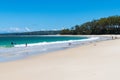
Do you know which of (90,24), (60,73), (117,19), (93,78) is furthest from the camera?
(90,24)

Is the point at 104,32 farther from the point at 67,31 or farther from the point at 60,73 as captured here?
the point at 60,73

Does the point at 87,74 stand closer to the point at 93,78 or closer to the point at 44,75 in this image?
the point at 93,78

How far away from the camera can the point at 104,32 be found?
133 m

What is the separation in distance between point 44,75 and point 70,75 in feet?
3.06

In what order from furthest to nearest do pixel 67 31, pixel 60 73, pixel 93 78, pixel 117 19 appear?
pixel 67 31
pixel 117 19
pixel 60 73
pixel 93 78

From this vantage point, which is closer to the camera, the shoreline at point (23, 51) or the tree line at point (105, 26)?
the shoreline at point (23, 51)

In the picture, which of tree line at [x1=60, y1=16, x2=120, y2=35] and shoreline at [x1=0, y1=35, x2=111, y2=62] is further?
tree line at [x1=60, y1=16, x2=120, y2=35]

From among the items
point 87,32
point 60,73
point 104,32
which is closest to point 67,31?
point 87,32

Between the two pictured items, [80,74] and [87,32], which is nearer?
[80,74]

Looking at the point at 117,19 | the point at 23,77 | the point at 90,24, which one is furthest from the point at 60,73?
the point at 90,24

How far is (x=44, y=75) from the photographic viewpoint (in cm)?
876

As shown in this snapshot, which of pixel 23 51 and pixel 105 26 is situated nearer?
pixel 23 51

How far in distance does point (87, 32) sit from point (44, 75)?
139532mm

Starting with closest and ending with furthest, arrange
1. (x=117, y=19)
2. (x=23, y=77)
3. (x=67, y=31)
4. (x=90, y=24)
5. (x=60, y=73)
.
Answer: (x=23, y=77) < (x=60, y=73) < (x=117, y=19) < (x=90, y=24) < (x=67, y=31)
